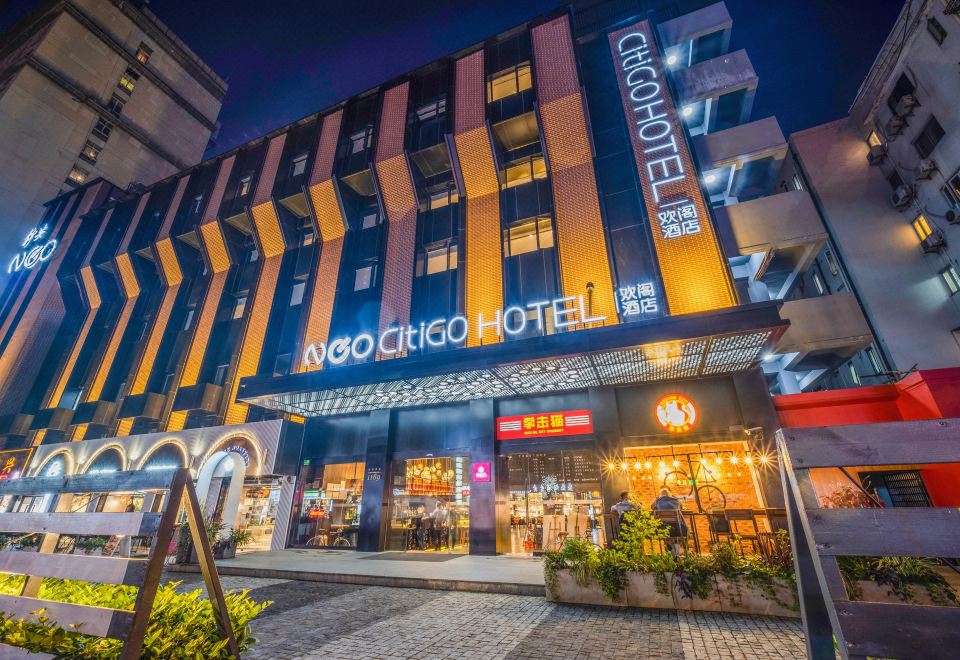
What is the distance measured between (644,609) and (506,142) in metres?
19.4

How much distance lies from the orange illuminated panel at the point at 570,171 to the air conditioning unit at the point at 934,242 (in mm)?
12799

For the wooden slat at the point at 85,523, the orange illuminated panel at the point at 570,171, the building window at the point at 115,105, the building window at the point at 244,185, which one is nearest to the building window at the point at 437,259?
the orange illuminated panel at the point at 570,171

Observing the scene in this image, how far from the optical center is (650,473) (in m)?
15.0

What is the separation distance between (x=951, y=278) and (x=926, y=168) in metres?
4.56

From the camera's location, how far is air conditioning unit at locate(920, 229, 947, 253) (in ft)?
49.6

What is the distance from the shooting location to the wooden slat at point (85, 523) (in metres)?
3.20

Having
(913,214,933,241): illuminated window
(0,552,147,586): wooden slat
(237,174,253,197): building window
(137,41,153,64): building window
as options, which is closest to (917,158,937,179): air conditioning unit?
(913,214,933,241): illuminated window

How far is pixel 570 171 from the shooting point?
17.4 m

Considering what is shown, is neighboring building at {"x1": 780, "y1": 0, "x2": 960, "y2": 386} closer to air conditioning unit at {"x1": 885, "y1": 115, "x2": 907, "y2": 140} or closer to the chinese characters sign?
air conditioning unit at {"x1": 885, "y1": 115, "x2": 907, "y2": 140}

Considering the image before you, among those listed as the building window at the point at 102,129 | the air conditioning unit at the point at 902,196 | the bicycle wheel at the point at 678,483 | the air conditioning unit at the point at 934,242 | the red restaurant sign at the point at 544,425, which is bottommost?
the bicycle wheel at the point at 678,483

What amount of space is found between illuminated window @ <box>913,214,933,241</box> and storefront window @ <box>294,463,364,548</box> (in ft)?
82.8

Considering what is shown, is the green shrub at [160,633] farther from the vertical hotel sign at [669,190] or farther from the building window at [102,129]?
the building window at [102,129]

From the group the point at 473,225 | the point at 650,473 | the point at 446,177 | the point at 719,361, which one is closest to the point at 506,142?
the point at 446,177

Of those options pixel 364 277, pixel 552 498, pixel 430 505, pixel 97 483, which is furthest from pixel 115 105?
pixel 552 498
